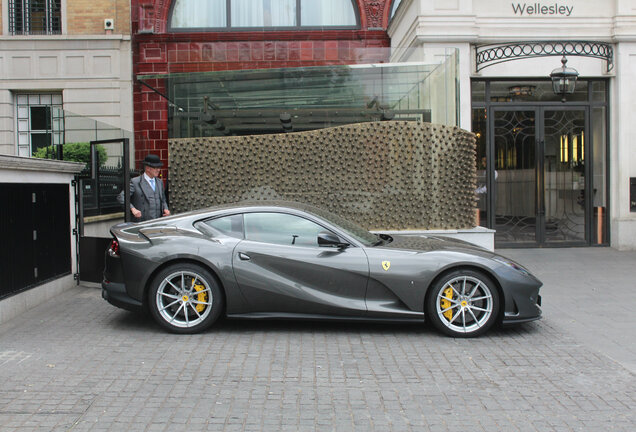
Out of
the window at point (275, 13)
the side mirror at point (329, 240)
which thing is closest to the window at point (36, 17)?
the window at point (275, 13)

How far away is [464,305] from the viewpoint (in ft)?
20.2

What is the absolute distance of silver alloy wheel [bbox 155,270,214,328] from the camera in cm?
626

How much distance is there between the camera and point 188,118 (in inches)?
452

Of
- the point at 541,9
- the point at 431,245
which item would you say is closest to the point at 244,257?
the point at 431,245

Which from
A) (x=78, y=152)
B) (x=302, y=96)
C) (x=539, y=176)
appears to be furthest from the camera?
(x=539, y=176)

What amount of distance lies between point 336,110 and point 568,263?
5030 millimetres

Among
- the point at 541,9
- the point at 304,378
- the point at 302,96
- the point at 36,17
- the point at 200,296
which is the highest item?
the point at 36,17

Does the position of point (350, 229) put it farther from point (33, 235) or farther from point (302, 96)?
point (302, 96)

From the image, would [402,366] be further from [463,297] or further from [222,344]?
[222,344]

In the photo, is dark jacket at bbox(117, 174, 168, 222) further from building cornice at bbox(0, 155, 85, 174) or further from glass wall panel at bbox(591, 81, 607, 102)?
glass wall panel at bbox(591, 81, 607, 102)

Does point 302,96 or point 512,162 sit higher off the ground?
point 302,96

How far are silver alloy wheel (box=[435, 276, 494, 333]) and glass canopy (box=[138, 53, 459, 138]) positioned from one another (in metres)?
5.87

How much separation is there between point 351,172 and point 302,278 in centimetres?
484

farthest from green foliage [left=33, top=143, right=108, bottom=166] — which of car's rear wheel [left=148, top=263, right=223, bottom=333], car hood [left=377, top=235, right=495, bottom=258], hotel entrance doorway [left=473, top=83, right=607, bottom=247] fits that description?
hotel entrance doorway [left=473, top=83, right=607, bottom=247]
